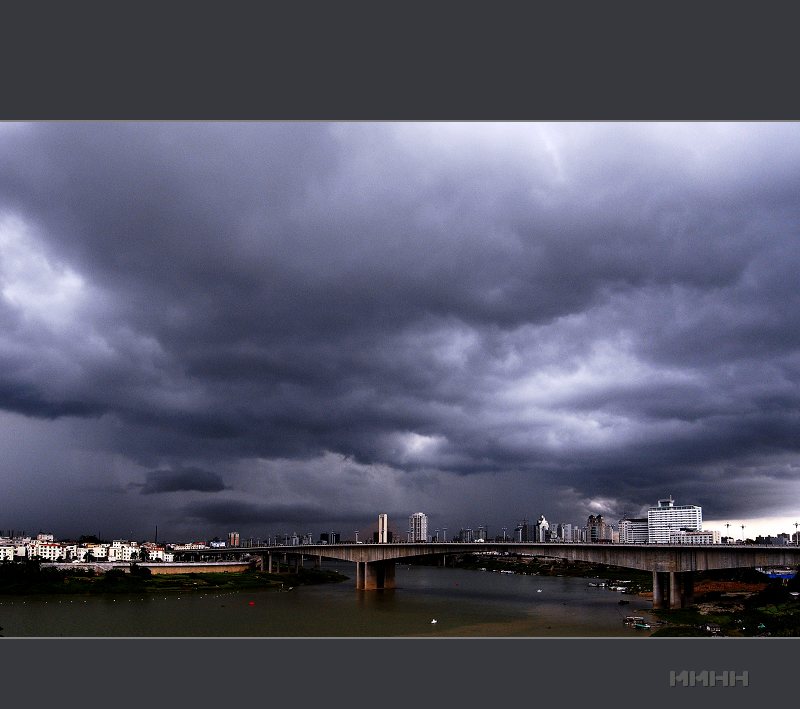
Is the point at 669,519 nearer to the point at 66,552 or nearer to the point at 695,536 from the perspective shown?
the point at 695,536

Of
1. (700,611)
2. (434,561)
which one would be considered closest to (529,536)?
(434,561)

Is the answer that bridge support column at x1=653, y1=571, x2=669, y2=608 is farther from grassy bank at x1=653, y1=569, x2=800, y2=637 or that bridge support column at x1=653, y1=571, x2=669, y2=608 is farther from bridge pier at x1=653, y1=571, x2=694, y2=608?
grassy bank at x1=653, y1=569, x2=800, y2=637

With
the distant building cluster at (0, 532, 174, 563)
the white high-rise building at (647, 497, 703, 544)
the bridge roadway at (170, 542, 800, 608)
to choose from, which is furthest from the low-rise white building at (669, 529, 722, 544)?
the distant building cluster at (0, 532, 174, 563)

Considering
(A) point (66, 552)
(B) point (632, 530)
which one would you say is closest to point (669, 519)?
(B) point (632, 530)

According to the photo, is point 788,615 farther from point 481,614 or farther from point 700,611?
point 481,614
